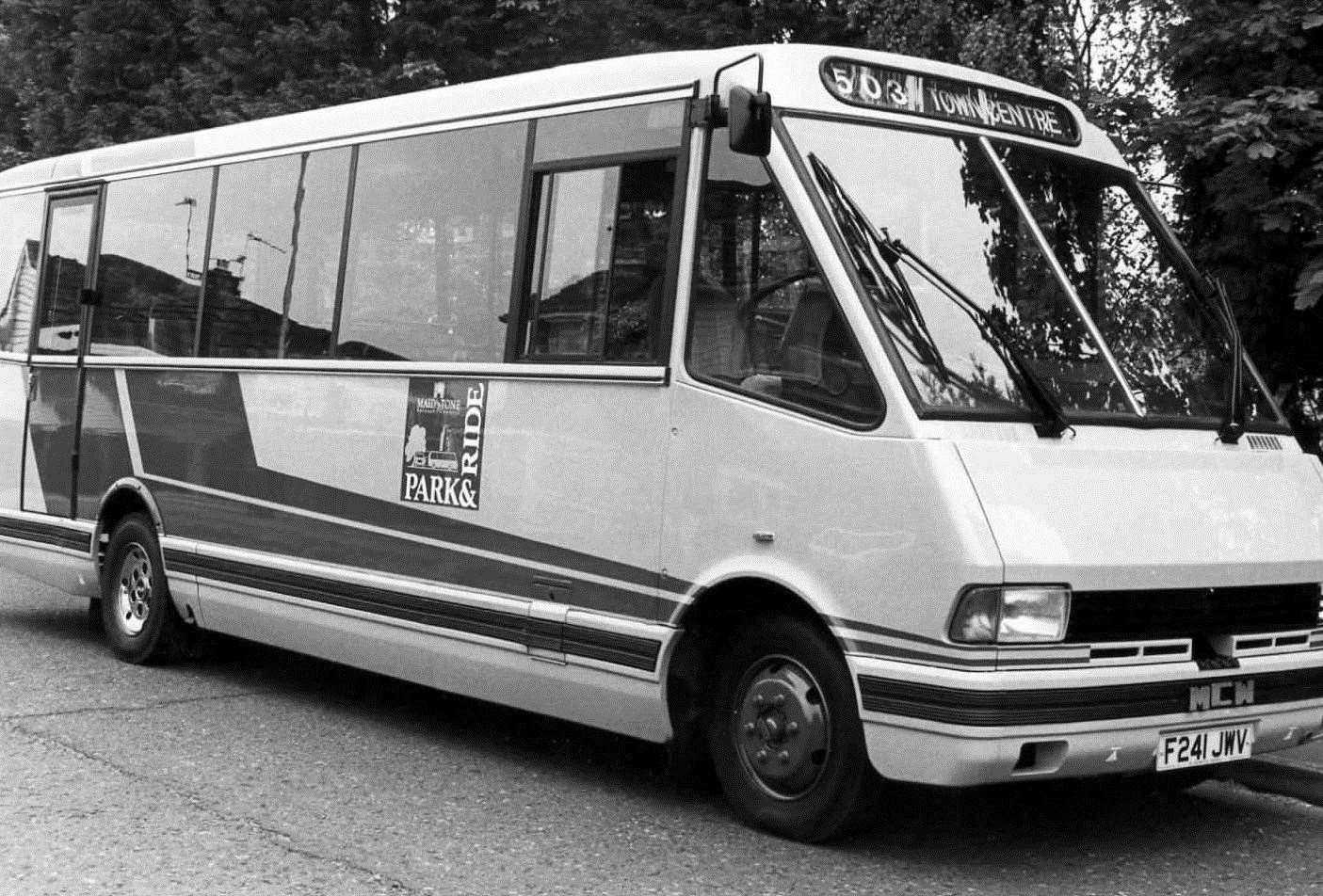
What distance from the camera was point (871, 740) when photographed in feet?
20.6

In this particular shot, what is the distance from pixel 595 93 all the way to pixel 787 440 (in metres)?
2.00

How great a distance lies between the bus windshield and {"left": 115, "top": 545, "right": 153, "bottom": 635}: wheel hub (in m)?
5.59

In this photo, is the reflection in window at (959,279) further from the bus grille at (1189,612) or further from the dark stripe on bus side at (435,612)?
the dark stripe on bus side at (435,612)

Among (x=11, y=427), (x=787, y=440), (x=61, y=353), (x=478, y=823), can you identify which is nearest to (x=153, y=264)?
(x=61, y=353)

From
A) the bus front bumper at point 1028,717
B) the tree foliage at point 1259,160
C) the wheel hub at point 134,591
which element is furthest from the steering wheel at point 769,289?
the wheel hub at point 134,591

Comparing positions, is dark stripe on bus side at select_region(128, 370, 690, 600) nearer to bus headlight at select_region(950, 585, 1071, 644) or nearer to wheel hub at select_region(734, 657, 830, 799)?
wheel hub at select_region(734, 657, 830, 799)

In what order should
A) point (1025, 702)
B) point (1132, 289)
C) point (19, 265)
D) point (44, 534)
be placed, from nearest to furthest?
point (1025, 702), point (1132, 289), point (44, 534), point (19, 265)

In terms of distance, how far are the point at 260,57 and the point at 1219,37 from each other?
1386cm

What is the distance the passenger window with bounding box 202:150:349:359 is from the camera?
9484 mm

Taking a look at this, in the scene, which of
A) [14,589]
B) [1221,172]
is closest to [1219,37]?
[1221,172]

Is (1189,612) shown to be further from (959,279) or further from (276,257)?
(276,257)

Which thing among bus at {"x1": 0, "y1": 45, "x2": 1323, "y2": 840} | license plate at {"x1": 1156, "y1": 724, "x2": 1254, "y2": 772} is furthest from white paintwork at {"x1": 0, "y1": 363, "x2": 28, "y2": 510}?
license plate at {"x1": 1156, "y1": 724, "x2": 1254, "y2": 772}

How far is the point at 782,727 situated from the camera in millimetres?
6707

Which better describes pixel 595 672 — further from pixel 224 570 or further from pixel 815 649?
pixel 224 570
